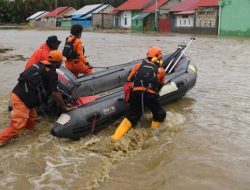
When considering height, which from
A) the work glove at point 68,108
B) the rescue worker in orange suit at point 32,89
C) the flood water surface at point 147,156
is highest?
the rescue worker in orange suit at point 32,89

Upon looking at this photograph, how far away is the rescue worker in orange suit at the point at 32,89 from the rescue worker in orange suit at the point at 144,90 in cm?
101

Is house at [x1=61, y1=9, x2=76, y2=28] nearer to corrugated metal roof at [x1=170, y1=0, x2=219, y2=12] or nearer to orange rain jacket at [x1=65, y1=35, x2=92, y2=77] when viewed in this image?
corrugated metal roof at [x1=170, y1=0, x2=219, y2=12]

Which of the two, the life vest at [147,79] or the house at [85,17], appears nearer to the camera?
the life vest at [147,79]

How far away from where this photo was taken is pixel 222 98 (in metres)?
8.51

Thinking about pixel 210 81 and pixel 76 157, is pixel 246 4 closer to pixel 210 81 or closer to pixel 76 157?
pixel 210 81

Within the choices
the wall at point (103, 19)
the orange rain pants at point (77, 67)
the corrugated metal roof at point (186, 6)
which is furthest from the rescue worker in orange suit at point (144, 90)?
the wall at point (103, 19)

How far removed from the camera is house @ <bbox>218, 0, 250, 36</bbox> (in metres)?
30.7

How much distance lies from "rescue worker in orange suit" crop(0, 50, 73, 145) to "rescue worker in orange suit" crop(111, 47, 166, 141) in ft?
3.31

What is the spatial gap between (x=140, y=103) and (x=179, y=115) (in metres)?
1.45

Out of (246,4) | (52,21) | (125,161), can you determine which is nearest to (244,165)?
(125,161)

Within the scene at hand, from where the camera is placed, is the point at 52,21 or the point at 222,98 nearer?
the point at 222,98

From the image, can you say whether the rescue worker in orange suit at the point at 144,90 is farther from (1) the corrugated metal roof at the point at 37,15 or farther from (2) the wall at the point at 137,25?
(1) the corrugated metal roof at the point at 37,15

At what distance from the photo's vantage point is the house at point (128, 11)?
1919 inches

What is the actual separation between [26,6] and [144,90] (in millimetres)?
71267
